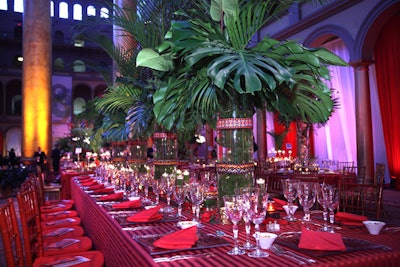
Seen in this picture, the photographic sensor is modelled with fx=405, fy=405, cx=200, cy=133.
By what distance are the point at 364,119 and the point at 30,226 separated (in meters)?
8.78

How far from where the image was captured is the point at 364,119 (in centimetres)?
989

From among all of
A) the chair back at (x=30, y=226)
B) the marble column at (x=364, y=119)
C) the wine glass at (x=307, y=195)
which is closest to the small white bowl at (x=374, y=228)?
the wine glass at (x=307, y=195)

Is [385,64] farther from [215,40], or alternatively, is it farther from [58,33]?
[58,33]

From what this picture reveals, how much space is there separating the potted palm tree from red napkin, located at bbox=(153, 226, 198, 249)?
57 centimetres

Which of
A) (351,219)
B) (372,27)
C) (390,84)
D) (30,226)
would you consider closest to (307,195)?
(351,219)

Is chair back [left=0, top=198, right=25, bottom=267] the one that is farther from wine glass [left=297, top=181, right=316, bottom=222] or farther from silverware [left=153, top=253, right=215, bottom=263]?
wine glass [left=297, top=181, right=316, bottom=222]

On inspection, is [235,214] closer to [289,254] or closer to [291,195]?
[289,254]

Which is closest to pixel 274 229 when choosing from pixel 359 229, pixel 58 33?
pixel 359 229

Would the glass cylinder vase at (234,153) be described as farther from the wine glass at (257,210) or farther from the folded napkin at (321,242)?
the folded napkin at (321,242)

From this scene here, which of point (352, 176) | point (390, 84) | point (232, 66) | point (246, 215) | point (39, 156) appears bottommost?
point (352, 176)

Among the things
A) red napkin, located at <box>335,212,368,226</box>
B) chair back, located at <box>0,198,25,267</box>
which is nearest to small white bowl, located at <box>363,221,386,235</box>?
red napkin, located at <box>335,212,368,226</box>

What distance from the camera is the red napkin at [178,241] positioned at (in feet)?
5.61

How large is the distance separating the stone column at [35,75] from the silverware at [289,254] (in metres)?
13.0

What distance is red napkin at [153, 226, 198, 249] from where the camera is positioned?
67.3 inches
